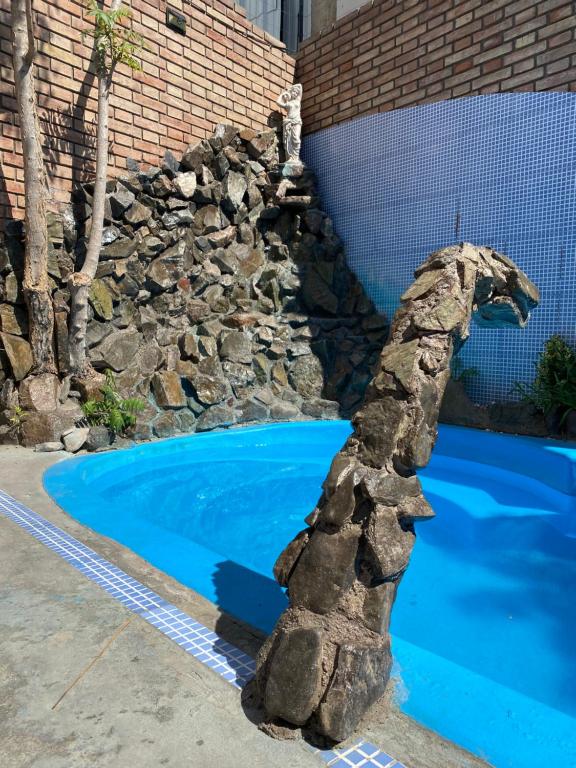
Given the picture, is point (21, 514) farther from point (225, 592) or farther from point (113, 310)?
point (113, 310)

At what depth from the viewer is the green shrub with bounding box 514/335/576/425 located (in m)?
7.73

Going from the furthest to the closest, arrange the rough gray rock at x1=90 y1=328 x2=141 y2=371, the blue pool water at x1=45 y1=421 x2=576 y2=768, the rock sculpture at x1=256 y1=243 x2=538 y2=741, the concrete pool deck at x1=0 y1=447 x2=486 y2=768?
the rough gray rock at x1=90 y1=328 x2=141 y2=371
the blue pool water at x1=45 y1=421 x2=576 y2=768
the rock sculpture at x1=256 y1=243 x2=538 y2=741
the concrete pool deck at x1=0 y1=447 x2=486 y2=768

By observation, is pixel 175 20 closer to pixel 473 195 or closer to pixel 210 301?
pixel 210 301

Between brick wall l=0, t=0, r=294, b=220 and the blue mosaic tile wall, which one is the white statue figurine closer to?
brick wall l=0, t=0, r=294, b=220

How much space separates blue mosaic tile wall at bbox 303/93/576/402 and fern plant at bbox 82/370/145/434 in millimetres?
5373

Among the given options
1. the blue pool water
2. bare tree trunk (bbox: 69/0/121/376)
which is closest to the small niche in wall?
bare tree trunk (bbox: 69/0/121/376)

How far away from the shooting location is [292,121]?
36.6 ft

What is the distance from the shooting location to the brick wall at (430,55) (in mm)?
8203

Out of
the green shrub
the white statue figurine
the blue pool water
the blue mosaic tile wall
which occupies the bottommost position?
the blue pool water

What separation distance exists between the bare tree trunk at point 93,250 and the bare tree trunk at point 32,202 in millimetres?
303

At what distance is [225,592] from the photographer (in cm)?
335

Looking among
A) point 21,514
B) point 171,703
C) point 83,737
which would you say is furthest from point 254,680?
point 21,514

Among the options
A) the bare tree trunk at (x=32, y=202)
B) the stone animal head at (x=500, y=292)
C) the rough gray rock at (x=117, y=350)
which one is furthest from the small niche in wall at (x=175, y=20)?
the stone animal head at (x=500, y=292)

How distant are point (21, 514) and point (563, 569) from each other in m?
4.35
